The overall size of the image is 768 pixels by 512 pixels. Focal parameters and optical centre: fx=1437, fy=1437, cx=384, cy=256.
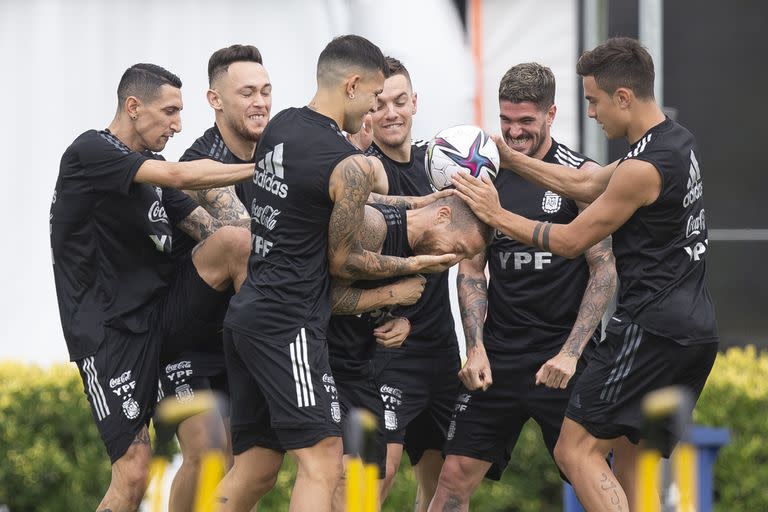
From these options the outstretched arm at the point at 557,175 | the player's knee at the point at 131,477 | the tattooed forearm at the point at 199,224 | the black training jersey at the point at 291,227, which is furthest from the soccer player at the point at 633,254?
→ the player's knee at the point at 131,477

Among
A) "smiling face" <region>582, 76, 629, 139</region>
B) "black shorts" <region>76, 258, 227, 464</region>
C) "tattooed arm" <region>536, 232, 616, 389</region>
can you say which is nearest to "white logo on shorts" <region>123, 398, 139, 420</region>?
"black shorts" <region>76, 258, 227, 464</region>

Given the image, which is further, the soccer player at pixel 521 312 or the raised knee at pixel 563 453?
the soccer player at pixel 521 312

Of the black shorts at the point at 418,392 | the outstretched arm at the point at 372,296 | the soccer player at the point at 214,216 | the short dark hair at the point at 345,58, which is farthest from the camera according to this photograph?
the black shorts at the point at 418,392

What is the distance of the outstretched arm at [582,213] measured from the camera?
5.81m

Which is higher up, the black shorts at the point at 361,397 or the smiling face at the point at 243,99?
the smiling face at the point at 243,99

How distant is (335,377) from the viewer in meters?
6.13

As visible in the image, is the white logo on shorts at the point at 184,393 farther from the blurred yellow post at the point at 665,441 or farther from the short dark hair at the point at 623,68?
the short dark hair at the point at 623,68

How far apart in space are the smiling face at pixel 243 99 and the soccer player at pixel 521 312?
114cm

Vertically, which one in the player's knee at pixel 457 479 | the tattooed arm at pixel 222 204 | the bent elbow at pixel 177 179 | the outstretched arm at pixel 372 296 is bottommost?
the player's knee at pixel 457 479

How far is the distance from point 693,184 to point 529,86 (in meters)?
0.95

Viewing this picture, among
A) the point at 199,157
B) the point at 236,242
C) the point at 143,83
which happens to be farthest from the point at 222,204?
the point at 143,83

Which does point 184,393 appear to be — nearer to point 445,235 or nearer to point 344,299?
point 344,299

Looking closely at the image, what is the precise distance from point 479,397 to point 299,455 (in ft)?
4.13

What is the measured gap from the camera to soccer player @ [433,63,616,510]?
6508 millimetres
